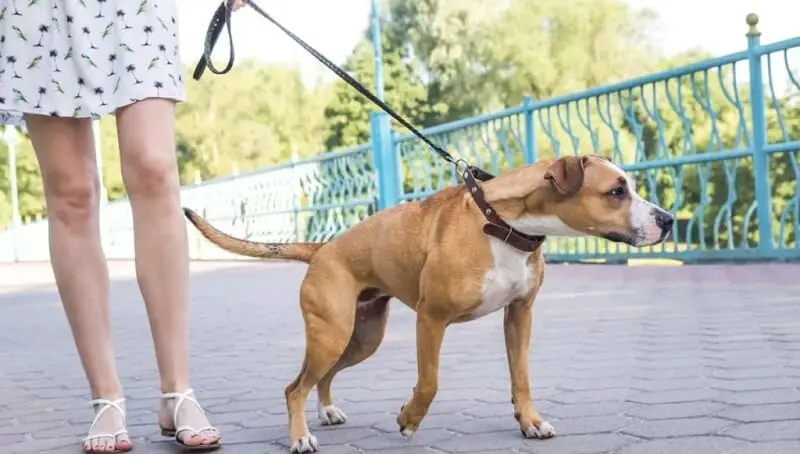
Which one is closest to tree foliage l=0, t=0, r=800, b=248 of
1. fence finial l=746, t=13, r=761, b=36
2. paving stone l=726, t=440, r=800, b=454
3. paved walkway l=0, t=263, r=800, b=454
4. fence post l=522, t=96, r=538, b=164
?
fence post l=522, t=96, r=538, b=164

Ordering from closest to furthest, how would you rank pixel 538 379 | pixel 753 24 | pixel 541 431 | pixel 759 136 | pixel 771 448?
1. pixel 771 448
2. pixel 541 431
3. pixel 538 379
4. pixel 753 24
5. pixel 759 136

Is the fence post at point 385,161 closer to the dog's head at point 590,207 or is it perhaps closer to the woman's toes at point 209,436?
the woman's toes at point 209,436

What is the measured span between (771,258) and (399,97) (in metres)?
37.8

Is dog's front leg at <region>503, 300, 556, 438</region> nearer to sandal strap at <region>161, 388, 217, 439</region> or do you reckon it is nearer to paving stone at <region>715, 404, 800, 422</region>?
paving stone at <region>715, 404, 800, 422</region>

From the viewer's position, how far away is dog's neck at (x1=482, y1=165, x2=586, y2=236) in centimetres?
302

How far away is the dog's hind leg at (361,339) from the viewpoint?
3514 mm

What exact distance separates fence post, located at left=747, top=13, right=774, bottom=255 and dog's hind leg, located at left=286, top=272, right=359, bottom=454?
7.12 meters

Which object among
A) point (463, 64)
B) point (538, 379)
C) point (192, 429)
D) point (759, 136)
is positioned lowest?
point (538, 379)

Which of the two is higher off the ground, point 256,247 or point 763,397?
point 256,247

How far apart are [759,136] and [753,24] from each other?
1038 mm

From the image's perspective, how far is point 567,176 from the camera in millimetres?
2969

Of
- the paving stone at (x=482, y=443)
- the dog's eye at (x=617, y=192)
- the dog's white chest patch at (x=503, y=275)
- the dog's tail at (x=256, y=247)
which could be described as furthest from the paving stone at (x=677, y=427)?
the dog's tail at (x=256, y=247)

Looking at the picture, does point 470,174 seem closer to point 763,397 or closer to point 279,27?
point 279,27

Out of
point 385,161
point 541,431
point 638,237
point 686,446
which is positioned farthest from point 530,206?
point 385,161
